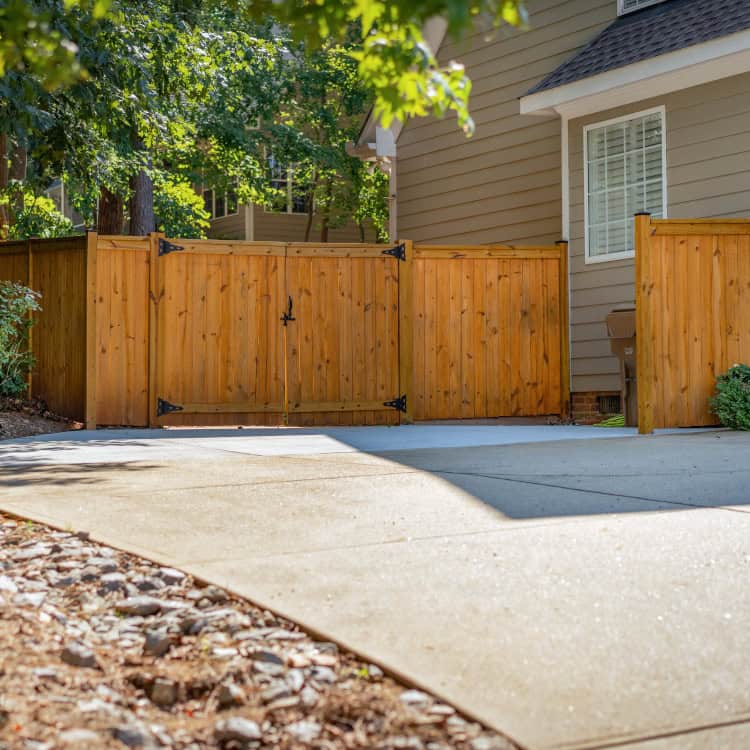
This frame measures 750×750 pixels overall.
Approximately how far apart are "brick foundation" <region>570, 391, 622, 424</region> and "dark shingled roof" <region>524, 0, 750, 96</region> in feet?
11.4

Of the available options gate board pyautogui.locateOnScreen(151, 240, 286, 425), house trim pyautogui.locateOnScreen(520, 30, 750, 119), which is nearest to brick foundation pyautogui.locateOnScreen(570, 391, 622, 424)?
house trim pyautogui.locateOnScreen(520, 30, 750, 119)

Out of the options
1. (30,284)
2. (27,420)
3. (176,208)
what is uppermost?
(176,208)

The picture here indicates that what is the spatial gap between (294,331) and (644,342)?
12.3 ft

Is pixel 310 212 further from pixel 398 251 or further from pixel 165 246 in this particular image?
pixel 165 246

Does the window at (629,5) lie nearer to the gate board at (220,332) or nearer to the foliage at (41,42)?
the gate board at (220,332)

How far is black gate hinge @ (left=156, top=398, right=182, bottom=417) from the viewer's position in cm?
1136

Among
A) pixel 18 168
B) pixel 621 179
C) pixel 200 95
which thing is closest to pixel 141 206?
pixel 18 168

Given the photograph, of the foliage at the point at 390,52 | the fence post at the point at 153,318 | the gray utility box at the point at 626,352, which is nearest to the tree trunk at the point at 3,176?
the fence post at the point at 153,318

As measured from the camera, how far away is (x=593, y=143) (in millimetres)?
12492

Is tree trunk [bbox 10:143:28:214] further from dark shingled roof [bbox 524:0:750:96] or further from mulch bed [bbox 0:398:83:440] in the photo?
dark shingled roof [bbox 524:0:750:96]

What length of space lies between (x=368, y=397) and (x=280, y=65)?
510 inches

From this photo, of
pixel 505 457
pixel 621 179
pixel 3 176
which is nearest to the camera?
pixel 505 457

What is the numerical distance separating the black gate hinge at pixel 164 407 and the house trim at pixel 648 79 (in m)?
5.27

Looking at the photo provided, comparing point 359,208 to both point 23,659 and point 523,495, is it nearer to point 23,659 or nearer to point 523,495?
point 523,495
